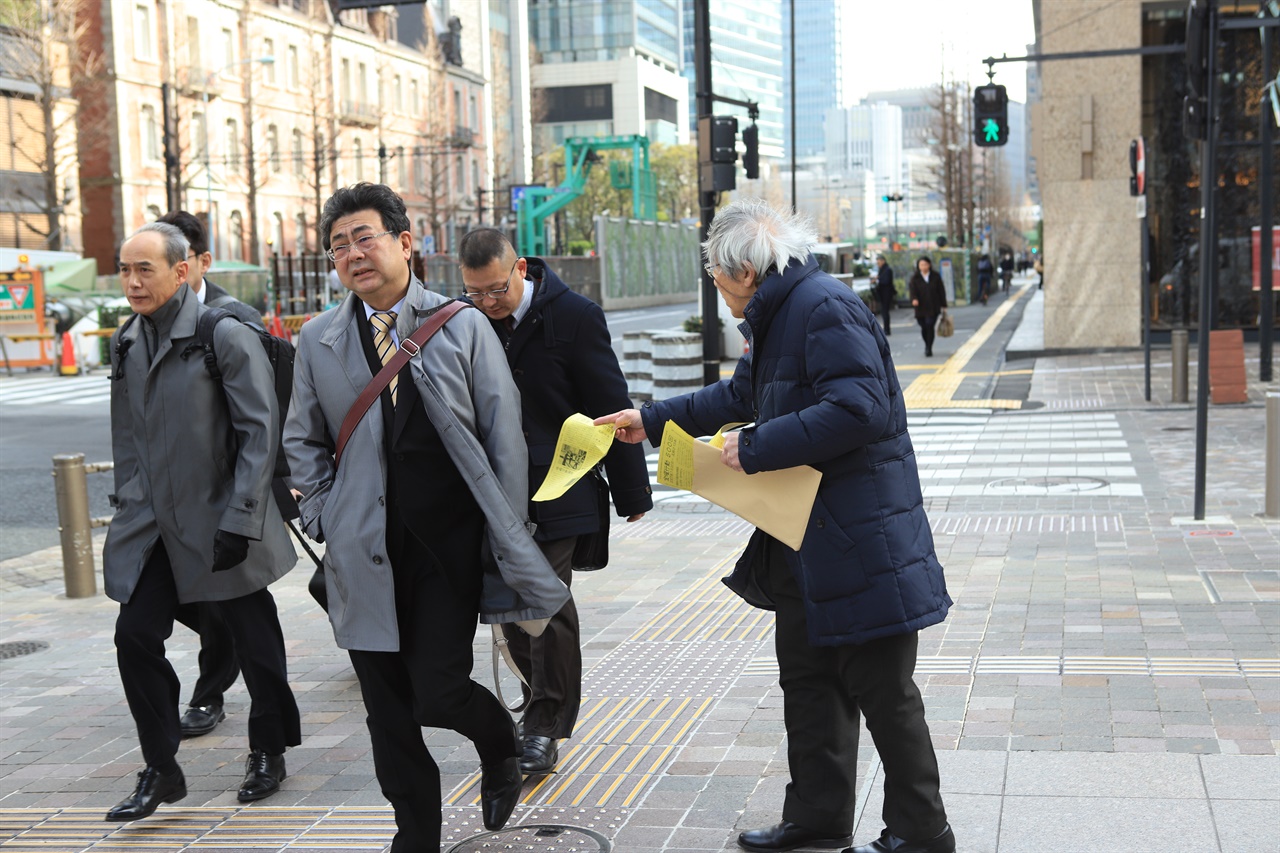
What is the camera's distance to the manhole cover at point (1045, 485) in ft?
35.6

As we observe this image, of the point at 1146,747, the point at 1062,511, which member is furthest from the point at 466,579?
the point at 1062,511

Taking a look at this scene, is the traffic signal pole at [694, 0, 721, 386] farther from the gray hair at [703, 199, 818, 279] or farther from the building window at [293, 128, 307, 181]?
the building window at [293, 128, 307, 181]

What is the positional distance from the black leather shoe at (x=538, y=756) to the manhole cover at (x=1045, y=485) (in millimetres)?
6756

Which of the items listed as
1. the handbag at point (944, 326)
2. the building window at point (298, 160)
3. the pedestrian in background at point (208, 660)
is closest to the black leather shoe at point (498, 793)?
the pedestrian in background at point (208, 660)

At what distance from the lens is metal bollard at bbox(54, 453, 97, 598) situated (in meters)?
8.43

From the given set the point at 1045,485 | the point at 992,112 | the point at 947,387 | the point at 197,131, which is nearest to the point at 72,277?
the point at 992,112

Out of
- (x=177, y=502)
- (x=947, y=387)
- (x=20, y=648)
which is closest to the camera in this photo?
(x=177, y=502)

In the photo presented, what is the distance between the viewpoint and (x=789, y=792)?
4.07 metres

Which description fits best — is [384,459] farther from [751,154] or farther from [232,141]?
[232,141]

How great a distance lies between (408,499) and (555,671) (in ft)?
4.28

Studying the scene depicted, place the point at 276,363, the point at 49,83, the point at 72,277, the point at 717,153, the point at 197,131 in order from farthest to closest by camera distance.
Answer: the point at 197,131
the point at 49,83
the point at 72,277
the point at 717,153
the point at 276,363

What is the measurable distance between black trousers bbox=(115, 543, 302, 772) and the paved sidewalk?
0.75 feet

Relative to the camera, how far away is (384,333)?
13.0 feet

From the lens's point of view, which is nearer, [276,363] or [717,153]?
[276,363]
